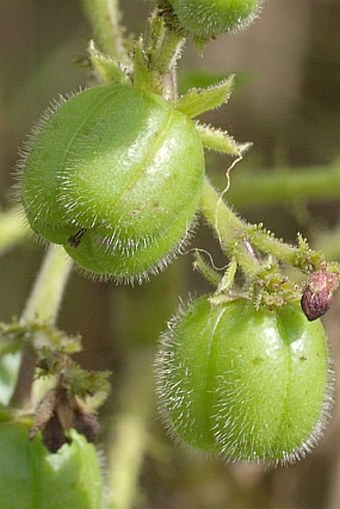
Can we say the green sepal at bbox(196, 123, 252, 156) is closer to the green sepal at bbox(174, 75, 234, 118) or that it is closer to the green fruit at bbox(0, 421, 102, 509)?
the green sepal at bbox(174, 75, 234, 118)

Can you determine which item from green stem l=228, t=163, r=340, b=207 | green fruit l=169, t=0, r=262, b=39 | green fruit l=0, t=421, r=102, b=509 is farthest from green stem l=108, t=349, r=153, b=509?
green fruit l=169, t=0, r=262, b=39

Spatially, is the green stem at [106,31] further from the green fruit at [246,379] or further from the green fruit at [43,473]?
the green fruit at [43,473]

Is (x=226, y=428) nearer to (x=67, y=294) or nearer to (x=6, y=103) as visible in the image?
(x=67, y=294)

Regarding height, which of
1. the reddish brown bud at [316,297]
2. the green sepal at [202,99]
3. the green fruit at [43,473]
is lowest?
the green fruit at [43,473]

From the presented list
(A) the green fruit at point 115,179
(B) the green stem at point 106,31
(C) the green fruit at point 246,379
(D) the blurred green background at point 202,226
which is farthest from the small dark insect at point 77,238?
(D) the blurred green background at point 202,226

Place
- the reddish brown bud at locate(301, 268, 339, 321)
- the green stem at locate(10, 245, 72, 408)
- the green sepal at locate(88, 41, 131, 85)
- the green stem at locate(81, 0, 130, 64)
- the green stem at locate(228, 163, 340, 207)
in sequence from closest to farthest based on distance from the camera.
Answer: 1. the reddish brown bud at locate(301, 268, 339, 321)
2. the green sepal at locate(88, 41, 131, 85)
3. the green stem at locate(10, 245, 72, 408)
4. the green stem at locate(81, 0, 130, 64)
5. the green stem at locate(228, 163, 340, 207)

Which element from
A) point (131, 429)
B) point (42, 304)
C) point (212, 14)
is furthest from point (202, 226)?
point (212, 14)
